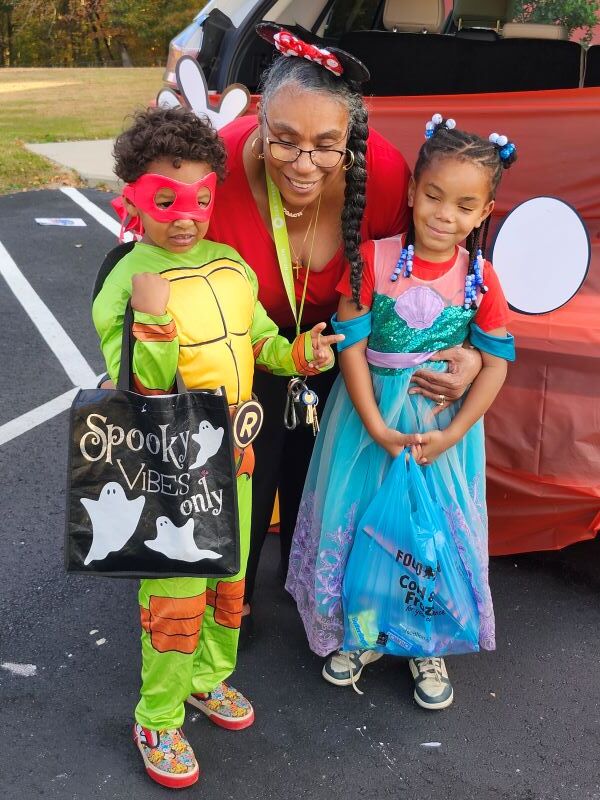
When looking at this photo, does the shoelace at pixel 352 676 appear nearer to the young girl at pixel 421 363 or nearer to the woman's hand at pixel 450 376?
the young girl at pixel 421 363

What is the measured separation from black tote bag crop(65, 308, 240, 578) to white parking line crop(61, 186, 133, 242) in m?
5.94

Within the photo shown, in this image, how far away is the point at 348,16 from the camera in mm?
5297

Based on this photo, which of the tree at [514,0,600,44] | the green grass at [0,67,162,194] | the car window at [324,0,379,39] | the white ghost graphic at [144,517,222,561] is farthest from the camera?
the green grass at [0,67,162,194]

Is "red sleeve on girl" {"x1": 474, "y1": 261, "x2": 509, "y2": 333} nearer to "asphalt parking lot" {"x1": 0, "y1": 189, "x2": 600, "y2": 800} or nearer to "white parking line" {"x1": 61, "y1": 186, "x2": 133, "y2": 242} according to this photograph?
"asphalt parking lot" {"x1": 0, "y1": 189, "x2": 600, "y2": 800}

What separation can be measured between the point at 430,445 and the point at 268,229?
2.26 ft

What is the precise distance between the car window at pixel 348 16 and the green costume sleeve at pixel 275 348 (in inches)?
146

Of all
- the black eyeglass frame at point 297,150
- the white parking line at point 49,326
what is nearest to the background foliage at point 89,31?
the white parking line at point 49,326

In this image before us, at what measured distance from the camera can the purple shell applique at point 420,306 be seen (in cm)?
214

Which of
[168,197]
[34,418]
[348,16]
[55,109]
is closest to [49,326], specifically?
[34,418]

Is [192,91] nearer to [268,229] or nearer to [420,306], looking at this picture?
[268,229]

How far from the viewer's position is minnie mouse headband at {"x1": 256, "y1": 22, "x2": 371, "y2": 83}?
1.94 meters

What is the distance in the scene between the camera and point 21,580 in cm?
285

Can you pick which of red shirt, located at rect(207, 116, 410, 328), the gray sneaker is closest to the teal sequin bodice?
red shirt, located at rect(207, 116, 410, 328)

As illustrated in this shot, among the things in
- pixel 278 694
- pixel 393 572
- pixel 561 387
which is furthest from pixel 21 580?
pixel 561 387
